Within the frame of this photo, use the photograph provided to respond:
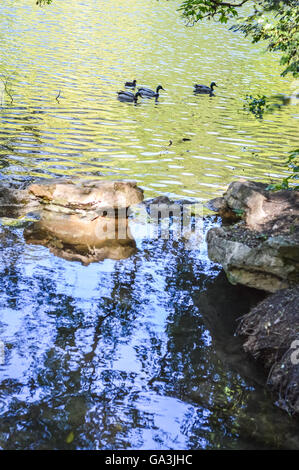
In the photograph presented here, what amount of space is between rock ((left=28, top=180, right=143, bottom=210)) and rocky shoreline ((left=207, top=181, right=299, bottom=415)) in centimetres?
217

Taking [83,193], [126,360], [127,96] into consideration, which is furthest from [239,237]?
[127,96]

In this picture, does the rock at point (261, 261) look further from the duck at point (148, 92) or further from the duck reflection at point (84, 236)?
the duck at point (148, 92)

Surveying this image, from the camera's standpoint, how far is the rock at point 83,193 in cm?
928

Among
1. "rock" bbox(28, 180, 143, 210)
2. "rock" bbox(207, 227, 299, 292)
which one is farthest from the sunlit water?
"rock" bbox(28, 180, 143, 210)

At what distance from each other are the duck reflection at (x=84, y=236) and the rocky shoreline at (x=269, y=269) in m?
1.75

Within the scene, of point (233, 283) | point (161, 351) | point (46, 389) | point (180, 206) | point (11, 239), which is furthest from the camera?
point (180, 206)

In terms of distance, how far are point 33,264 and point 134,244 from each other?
1.88m

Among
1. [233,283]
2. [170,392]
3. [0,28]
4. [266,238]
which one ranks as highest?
[0,28]

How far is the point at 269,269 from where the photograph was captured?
6641 millimetres

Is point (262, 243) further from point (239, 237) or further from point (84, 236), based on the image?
point (84, 236)

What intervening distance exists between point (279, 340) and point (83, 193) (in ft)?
16.3

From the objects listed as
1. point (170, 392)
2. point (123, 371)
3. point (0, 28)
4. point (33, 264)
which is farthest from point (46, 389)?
point (0, 28)

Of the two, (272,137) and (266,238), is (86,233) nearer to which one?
(266,238)

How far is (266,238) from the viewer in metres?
7.13
